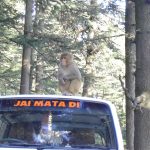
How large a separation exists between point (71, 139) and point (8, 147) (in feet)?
2.54

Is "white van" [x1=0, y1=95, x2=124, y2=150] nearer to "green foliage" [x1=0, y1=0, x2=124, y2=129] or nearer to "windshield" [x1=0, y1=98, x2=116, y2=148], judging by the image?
"windshield" [x1=0, y1=98, x2=116, y2=148]

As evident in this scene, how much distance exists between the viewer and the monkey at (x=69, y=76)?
1005cm

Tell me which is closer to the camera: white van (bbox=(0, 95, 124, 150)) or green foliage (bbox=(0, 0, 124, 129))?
white van (bbox=(0, 95, 124, 150))

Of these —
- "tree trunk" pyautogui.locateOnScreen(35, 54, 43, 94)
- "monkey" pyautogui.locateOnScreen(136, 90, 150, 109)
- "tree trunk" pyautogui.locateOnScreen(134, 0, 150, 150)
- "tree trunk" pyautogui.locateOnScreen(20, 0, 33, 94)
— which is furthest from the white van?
"tree trunk" pyautogui.locateOnScreen(35, 54, 43, 94)

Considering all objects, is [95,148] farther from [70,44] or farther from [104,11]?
[104,11]

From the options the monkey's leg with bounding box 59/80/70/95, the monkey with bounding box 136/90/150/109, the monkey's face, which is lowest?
the monkey with bounding box 136/90/150/109

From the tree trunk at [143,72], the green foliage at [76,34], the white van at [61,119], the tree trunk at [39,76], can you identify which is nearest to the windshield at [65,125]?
the white van at [61,119]

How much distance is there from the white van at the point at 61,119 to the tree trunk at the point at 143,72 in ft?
16.6

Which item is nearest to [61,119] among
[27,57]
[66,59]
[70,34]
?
[66,59]

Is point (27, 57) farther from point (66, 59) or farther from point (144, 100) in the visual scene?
point (144, 100)

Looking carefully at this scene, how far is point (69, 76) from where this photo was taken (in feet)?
33.0

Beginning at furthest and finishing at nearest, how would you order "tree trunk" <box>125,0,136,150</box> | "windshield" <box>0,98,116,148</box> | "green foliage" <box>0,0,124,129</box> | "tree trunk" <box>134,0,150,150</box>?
"green foliage" <box>0,0,124,129</box> → "tree trunk" <box>125,0,136,150</box> → "tree trunk" <box>134,0,150,150</box> → "windshield" <box>0,98,116,148</box>

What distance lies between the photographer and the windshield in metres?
5.40

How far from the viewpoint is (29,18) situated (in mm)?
21203
